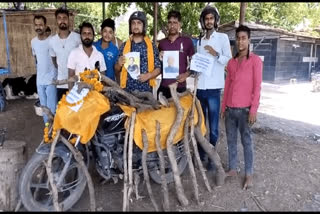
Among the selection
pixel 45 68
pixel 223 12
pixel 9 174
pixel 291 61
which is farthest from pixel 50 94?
pixel 291 61

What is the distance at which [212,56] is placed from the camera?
386 cm

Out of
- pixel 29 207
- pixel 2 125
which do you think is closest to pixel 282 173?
pixel 29 207

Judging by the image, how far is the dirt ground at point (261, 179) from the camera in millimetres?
3396

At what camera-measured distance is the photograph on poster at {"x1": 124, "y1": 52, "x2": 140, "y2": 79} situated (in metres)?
3.64

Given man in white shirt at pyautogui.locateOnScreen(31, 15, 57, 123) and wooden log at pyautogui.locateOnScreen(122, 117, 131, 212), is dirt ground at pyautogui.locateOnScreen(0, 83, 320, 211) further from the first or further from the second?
man in white shirt at pyautogui.locateOnScreen(31, 15, 57, 123)

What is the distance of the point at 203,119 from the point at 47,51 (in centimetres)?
240

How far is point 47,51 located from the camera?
446cm

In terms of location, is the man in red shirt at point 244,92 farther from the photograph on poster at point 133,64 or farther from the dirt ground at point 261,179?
the photograph on poster at point 133,64

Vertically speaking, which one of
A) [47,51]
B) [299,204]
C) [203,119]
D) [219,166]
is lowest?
[299,204]

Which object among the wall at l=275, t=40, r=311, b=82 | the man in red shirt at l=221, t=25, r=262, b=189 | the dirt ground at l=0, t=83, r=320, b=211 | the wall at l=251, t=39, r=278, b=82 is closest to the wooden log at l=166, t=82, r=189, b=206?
the dirt ground at l=0, t=83, r=320, b=211

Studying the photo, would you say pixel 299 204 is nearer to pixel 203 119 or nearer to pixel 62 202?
pixel 203 119

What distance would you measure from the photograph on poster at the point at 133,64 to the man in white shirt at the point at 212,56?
83 cm

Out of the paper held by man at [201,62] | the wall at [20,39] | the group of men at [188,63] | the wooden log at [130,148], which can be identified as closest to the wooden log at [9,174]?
the group of men at [188,63]

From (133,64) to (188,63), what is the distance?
77 centimetres
